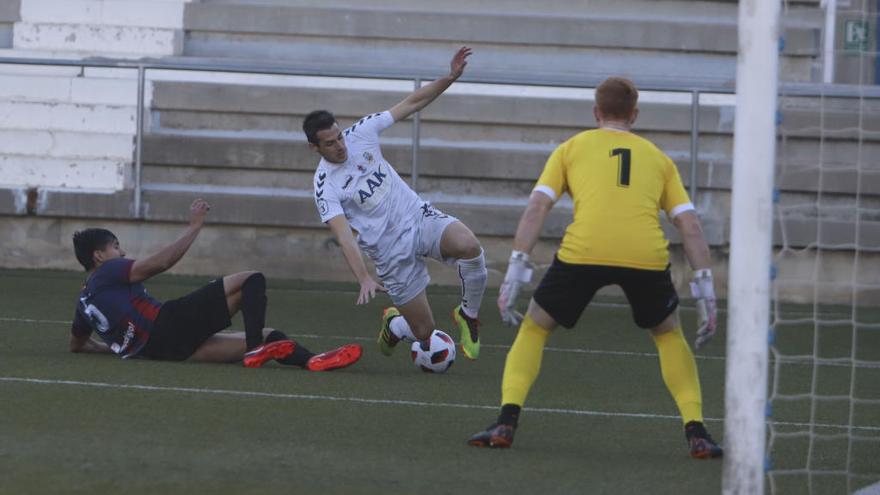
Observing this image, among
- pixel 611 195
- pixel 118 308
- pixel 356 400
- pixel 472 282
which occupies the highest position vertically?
pixel 611 195

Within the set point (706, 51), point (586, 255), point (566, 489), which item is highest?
point (706, 51)

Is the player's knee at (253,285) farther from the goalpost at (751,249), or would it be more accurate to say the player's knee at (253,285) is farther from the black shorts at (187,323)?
the goalpost at (751,249)

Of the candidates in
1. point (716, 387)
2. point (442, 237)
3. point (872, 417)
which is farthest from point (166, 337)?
point (872, 417)

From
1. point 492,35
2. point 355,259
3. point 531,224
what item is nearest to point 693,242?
point 531,224

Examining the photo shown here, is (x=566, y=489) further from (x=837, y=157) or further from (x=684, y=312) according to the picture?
(x=837, y=157)

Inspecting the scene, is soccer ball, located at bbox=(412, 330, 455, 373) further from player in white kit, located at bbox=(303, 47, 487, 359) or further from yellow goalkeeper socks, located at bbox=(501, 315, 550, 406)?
yellow goalkeeper socks, located at bbox=(501, 315, 550, 406)

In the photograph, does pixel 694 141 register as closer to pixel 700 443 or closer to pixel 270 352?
pixel 270 352

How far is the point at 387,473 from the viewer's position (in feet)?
20.3

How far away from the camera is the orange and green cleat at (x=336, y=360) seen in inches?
364

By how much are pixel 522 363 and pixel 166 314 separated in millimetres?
3131

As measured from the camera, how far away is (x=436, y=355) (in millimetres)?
9414

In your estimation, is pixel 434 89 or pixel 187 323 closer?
pixel 187 323

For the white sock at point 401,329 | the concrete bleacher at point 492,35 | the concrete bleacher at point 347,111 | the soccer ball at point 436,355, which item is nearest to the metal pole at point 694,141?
the concrete bleacher at point 347,111

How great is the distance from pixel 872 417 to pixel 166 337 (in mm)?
3844
